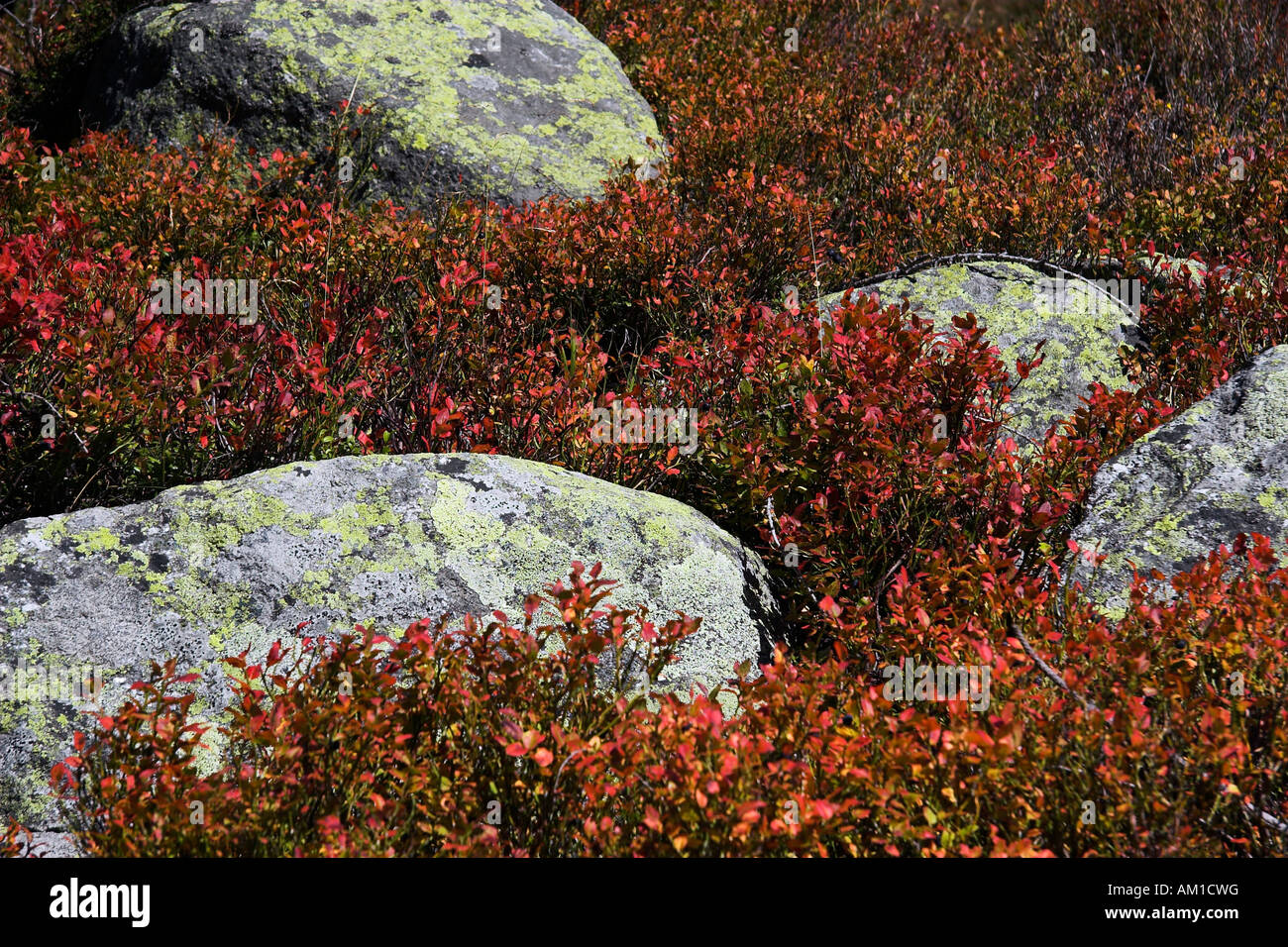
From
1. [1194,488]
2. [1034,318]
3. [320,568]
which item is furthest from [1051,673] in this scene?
[1034,318]

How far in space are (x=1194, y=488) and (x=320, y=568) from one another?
2.93 metres

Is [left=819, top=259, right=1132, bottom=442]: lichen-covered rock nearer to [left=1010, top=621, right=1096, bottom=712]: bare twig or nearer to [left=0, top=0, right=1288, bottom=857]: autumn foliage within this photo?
[left=0, top=0, right=1288, bottom=857]: autumn foliage

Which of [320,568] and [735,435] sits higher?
[735,435]

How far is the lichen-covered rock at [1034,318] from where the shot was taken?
445cm

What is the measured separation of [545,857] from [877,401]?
1.88 meters

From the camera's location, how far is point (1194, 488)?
333 cm

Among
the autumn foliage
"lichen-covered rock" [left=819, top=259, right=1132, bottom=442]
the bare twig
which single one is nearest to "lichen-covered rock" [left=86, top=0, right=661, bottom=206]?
the autumn foliage

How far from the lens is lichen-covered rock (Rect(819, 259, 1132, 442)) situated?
445 cm

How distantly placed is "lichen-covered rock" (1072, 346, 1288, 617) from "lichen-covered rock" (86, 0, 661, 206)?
363 centimetres

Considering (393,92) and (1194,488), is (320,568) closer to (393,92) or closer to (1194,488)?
(1194,488)

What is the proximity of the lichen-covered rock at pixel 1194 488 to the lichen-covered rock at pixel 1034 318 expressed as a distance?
0.74 meters

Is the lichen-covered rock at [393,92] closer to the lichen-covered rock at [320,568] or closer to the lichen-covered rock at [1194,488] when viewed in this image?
the lichen-covered rock at [320,568]

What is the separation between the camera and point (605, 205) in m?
5.34

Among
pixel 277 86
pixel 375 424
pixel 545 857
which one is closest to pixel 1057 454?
pixel 545 857
